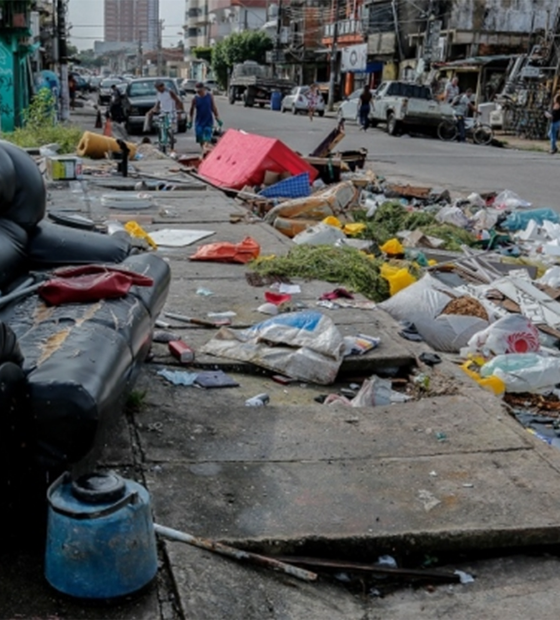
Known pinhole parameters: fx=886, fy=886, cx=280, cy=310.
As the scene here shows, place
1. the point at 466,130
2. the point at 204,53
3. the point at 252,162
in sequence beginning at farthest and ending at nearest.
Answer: the point at 204,53, the point at 466,130, the point at 252,162

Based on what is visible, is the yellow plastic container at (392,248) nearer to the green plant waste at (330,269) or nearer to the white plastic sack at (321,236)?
the white plastic sack at (321,236)

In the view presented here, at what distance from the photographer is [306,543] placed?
3.25 metres

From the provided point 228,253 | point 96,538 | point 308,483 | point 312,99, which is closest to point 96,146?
point 228,253

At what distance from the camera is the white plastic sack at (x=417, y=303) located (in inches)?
259

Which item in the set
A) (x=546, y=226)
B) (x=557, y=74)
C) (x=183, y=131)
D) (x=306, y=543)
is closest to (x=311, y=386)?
(x=306, y=543)

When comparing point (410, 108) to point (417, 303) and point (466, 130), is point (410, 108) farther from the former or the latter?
point (417, 303)

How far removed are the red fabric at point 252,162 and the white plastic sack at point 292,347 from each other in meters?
7.56

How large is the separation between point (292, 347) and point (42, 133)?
12399 mm

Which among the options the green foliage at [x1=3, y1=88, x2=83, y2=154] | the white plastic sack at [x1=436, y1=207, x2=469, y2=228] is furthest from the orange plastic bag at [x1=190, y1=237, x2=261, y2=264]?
the green foliage at [x1=3, y1=88, x2=83, y2=154]

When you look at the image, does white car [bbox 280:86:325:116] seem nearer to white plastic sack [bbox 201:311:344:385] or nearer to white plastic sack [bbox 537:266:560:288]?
white plastic sack [bbox 537:266:560:288]

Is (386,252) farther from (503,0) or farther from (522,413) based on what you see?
(503,0)

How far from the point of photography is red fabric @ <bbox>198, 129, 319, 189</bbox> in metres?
12.8

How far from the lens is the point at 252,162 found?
1292 centimetres

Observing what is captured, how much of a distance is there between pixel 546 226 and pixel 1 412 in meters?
8.86
